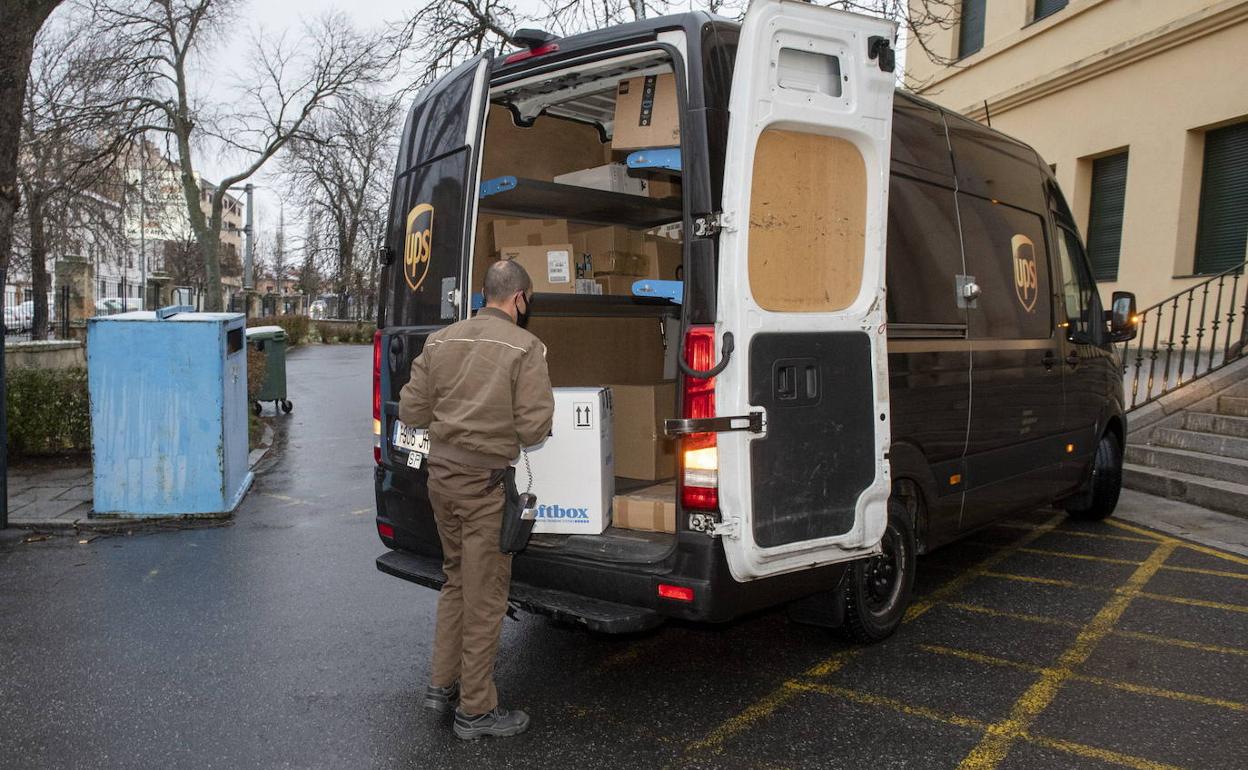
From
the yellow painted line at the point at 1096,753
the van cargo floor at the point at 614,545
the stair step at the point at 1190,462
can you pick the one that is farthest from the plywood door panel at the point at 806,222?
the stair step at the point at 1190,462

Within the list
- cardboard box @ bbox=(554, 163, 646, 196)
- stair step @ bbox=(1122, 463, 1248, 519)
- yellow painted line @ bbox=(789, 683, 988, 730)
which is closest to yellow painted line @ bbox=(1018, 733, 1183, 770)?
yellow painted line @ bbox=(789, 683, 988, 730)

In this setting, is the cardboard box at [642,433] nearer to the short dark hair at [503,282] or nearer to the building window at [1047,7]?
the short dark hair at [503,282]

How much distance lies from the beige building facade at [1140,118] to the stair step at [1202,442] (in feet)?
11.4

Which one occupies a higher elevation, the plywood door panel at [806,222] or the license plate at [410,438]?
the plywood door panel at [806,222]

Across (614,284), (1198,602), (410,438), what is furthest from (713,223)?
(1198,602)

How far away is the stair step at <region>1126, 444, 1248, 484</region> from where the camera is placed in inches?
297

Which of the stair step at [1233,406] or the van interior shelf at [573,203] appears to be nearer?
the van interior shelf at [573,203]

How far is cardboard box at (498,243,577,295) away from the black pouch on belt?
1860mm

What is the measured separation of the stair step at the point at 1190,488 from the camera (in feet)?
23.2

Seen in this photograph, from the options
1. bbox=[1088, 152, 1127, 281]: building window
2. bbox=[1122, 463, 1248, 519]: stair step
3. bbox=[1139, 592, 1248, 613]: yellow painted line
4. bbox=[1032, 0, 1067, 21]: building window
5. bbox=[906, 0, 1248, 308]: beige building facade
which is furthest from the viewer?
bbox=[1032, 0, 1067, 21]: building window

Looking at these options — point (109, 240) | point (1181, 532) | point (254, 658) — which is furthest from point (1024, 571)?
point (109, 240)

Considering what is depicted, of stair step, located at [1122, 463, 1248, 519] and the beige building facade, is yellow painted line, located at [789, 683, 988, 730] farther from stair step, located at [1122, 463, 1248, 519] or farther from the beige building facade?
the beige building facade

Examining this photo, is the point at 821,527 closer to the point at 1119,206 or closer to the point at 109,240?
the point at 1119,206

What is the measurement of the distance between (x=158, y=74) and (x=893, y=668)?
27.7 metres
